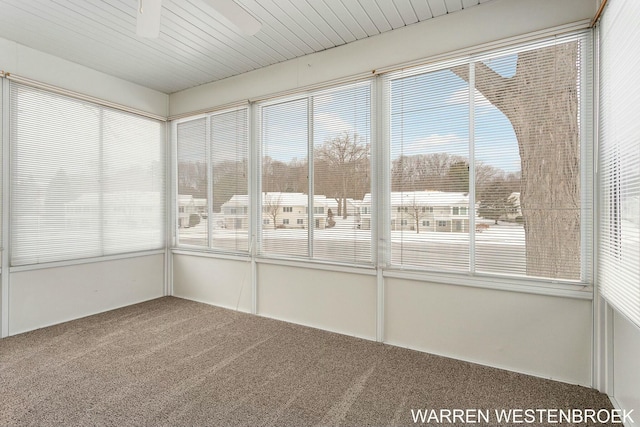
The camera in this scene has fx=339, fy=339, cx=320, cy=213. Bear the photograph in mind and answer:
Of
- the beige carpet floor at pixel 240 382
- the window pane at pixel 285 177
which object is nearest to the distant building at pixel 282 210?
the window pane at pixel 285 177

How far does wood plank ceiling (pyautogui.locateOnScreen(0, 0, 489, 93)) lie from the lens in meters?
2.62

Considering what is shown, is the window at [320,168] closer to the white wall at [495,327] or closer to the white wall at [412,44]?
the white wall at [412,44]

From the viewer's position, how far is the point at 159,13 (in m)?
1.97

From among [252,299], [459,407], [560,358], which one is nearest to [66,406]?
[252,299]

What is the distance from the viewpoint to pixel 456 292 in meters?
2.72

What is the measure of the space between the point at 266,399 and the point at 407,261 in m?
1.56

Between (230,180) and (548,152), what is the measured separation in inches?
125

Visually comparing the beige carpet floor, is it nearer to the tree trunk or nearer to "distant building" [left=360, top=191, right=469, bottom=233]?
the tree trunk

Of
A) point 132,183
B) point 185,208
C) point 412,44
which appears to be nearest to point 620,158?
point 412,44

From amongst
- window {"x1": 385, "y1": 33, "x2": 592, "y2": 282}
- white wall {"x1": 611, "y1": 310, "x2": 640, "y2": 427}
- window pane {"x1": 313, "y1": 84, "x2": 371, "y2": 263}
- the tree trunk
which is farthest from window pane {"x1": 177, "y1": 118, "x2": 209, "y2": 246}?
white wall {"x1": 611, "y1": 310, "x2": 640, "y2": 427}

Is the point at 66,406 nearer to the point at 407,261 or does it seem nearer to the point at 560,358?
the point at 407,261

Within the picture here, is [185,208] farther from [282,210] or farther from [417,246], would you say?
[417,246]

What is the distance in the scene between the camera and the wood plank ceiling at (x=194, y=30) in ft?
8.59

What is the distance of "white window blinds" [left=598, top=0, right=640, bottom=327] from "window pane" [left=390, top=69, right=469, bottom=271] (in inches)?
32.9
